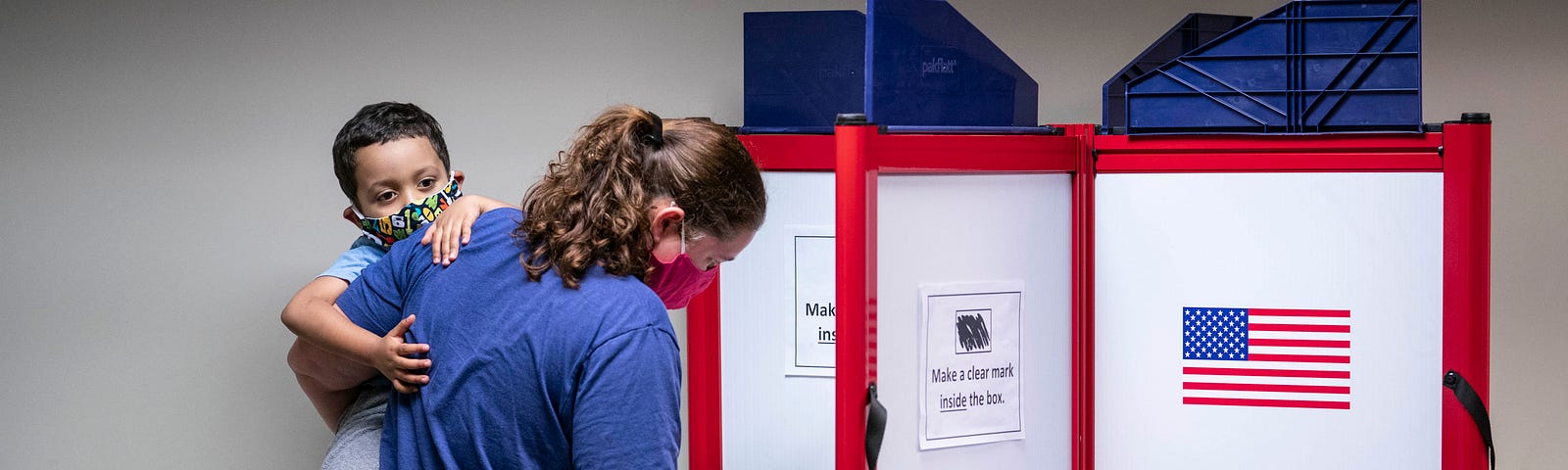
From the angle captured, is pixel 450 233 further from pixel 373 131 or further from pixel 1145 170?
pixel 1145 170

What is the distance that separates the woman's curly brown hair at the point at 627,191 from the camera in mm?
1088

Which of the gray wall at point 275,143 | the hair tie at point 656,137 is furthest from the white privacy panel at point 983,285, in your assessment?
the gray wall at point 275,143

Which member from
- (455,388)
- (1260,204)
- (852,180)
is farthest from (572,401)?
(1260,204)

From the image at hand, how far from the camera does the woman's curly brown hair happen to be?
109 centimetres

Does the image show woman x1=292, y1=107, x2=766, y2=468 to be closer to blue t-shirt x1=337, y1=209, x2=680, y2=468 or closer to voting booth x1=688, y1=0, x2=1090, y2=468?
blue t-shirt x1=337, y1=209, x2=680, y2=468

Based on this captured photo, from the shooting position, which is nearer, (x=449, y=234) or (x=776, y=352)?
(x=449, y=234)

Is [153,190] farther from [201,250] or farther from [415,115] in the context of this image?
[415,115]

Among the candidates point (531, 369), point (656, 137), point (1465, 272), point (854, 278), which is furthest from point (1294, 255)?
point (531, 369)

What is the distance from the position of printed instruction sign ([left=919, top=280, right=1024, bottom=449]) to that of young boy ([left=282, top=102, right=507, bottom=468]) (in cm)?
59

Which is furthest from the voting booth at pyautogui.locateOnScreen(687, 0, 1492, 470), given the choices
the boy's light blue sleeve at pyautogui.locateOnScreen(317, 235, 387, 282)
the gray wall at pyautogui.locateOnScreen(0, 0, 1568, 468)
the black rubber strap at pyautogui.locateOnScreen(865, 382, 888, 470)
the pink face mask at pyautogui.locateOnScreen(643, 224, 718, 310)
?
the gray wall at pyautogui.locateOnScreen(0, 0, 1568, 468)

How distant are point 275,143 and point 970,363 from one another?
1.65 m

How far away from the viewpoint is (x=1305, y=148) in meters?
1.61

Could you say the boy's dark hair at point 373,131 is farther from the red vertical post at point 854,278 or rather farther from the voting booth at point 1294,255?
the voting booth at point 1294,255

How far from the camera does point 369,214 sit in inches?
64.1
